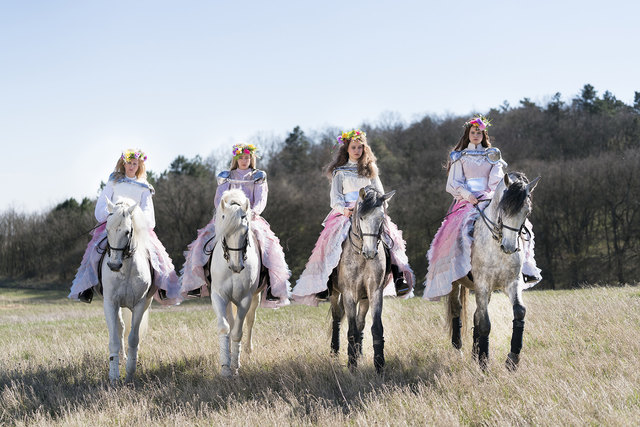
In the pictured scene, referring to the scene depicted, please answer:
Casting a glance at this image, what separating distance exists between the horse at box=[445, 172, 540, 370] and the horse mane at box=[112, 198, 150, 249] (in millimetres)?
4149

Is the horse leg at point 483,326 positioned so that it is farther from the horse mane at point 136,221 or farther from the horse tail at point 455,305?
the horse mane at point 136,221

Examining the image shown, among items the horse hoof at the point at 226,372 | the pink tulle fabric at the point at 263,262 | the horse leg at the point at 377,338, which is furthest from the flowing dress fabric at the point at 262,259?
the horse leg at the point at 377,338

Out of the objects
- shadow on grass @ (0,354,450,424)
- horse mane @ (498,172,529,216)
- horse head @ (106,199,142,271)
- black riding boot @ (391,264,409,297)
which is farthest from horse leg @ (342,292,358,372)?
horse head @ (106,199,142,271)

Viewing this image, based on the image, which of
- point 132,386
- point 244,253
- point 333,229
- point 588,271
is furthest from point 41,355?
point 588,271

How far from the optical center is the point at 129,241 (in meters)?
6.83

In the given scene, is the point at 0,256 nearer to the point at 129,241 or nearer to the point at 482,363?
the point at 129,241

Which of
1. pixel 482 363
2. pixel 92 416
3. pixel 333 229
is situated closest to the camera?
pixel 92 416

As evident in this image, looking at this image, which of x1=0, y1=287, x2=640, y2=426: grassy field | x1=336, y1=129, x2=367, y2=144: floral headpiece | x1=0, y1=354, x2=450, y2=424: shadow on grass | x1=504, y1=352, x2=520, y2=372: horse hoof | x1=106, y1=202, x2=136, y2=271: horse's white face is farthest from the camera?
x1=336, y1=129, x2=367, y2=144: floral headpiece

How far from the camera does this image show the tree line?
2777 cm

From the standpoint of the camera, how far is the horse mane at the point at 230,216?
653 centimetres

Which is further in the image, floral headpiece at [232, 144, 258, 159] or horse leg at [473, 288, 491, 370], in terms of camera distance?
floral headpiece at [232, 144, 258, 159]

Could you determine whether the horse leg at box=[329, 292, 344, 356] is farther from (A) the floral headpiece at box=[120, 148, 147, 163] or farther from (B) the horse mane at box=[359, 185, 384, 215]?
(A) the floral headpiece at box=[120, 148, 147, 163]

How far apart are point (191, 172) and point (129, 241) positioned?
36.2 m

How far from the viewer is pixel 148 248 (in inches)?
294
